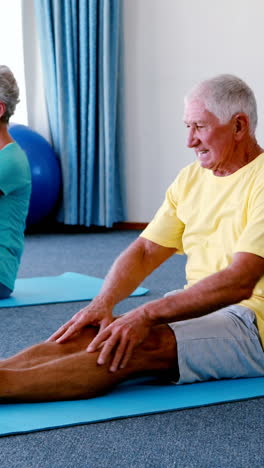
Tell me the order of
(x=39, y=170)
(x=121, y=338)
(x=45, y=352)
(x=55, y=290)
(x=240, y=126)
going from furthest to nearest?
1. (x=39, y=170)
2. (x=55, y=290)
3. (x=240, y=126)
4. (x=45, y=352)
5. (x=121, y=338)

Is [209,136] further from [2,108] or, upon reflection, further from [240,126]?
[2,108]

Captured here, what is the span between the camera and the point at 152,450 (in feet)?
5.45

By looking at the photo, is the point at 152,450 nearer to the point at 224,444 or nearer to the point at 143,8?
the point at 224,444

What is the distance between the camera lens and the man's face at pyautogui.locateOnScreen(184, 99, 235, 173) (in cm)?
208

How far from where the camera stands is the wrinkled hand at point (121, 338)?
1.84 meters

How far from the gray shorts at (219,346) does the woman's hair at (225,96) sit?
0.53 metres

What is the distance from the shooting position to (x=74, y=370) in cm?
185

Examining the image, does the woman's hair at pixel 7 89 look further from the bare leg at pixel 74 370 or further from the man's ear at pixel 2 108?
the bare leg at pixel 74 370

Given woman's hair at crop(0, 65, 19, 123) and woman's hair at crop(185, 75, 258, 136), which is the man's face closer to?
woman's hair at crop(185, 75, 258, 136)

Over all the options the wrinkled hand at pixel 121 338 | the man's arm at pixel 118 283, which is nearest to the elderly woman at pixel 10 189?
the man's arm at pixel 118 283

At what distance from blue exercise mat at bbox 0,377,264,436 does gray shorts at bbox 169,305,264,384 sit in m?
0.04

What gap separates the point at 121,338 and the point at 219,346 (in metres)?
0.30

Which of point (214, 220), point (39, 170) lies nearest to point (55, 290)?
point (214, 220)

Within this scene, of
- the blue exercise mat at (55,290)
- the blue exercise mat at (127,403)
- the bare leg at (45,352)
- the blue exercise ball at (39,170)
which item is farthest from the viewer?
the blue exercise ball at (39,170)
